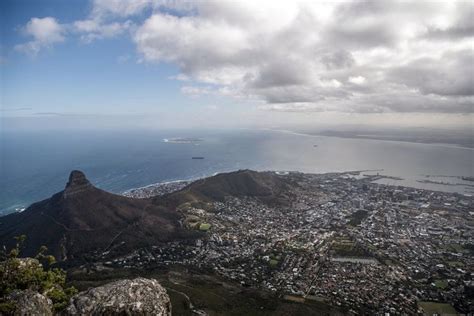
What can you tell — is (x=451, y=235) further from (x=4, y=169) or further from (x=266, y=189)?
Answer: (x=4, y=169)

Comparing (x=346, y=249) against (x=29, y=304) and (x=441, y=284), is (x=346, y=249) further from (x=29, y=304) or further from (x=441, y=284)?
(x=29, y=304)

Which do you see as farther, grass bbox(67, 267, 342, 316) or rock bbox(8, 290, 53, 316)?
grass bbox(67, 267, 342, 316)

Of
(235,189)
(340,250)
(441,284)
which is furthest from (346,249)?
(235,189)

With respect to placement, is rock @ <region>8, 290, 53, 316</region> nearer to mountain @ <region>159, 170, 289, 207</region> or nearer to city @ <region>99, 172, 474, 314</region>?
city @ <region>99, 172, 474, 314</region>

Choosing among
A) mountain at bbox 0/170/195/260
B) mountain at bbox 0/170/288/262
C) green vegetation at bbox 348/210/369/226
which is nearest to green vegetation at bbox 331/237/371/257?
green vegetation at bbox 348/210/369/226

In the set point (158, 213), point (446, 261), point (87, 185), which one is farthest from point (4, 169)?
point (446, 261)

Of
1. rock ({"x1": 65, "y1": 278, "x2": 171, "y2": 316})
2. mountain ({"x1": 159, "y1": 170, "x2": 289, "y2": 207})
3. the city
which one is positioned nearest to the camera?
rock ({"x1": 65, "y1": 278, "x2": 171, "y2": 316})

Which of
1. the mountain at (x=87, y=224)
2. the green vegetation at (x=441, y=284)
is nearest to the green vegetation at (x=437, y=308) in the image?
the green vegetation at (x=441, y=284)
